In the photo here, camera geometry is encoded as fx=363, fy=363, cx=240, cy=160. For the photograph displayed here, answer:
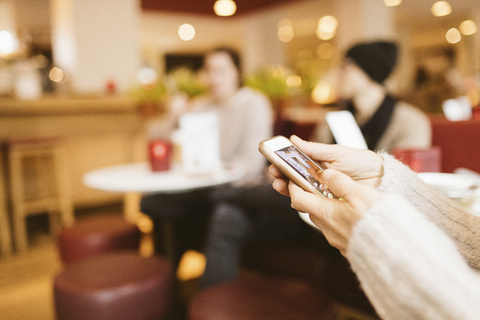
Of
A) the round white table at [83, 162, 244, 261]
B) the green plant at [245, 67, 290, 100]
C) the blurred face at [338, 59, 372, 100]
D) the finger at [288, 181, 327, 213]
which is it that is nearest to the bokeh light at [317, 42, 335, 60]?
the green plant at [245, 67, 290, 100]

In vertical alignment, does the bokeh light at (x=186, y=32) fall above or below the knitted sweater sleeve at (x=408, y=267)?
above

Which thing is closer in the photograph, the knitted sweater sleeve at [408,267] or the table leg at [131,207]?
the knitted sweater sleeve at [408,267]

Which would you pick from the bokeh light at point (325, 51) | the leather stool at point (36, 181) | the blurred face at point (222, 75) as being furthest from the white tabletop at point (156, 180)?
the bokeh light at point (325, 51)

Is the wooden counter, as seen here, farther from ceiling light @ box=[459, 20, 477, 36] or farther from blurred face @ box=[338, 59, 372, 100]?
ceiling light @ box=[459, 20, 477, 36]

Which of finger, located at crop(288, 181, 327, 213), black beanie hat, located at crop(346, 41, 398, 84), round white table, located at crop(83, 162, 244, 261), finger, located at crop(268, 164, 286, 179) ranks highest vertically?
black beanie hat, located at crop(346, 41, 398, 84)

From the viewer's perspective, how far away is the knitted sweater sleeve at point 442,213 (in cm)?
56

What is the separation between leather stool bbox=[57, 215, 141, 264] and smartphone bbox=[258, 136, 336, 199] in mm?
1206

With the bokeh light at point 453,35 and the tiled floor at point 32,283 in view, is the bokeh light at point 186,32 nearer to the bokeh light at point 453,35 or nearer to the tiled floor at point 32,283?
the tiled floor at point 32,283

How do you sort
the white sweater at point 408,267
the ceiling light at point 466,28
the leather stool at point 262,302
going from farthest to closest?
the ceiling light at point 466,28, the leather stool at point 262,302, the white sweater at point 408,267

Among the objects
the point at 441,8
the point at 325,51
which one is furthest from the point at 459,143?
the point at 325,51

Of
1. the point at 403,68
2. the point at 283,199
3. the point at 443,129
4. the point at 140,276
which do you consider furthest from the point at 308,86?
the point at 403,68

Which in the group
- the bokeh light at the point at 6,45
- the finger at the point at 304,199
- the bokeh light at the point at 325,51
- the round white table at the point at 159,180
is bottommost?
the round white table at the point at 159,180

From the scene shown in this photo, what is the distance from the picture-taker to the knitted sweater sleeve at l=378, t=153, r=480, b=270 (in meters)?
0.56

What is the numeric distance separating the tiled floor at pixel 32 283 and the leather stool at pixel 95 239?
1.08 feet
